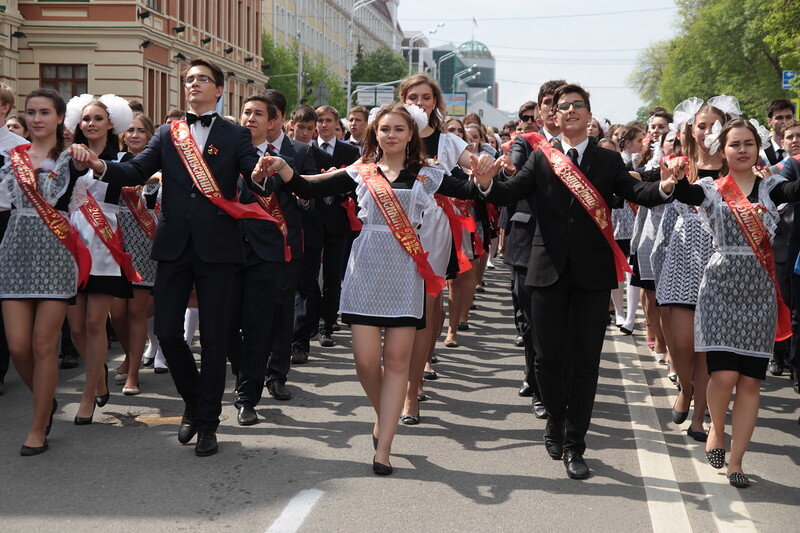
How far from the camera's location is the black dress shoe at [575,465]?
571 centimetres

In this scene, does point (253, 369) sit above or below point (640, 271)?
below

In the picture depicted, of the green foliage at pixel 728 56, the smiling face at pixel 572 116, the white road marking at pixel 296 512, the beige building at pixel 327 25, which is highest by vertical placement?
the beige building at pixel 327 25

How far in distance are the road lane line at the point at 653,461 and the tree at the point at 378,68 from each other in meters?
72.0

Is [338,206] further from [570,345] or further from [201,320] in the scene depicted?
[570,345]

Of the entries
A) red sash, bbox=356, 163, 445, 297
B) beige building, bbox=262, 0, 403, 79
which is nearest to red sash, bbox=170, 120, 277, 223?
red sash, bbox=356, 163, 445, 297

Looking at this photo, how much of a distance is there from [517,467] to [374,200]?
1637 mm

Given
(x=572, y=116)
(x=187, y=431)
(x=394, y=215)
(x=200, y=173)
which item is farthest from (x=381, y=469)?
(x=572, y=116)

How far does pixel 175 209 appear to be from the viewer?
6.05 m

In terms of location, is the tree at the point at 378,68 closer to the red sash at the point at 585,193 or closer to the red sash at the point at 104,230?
the red sash at the point at 104,230

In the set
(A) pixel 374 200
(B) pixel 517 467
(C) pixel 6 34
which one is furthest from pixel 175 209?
(C) pixel 6 34

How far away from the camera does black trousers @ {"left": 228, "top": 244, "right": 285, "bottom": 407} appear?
7035 mm

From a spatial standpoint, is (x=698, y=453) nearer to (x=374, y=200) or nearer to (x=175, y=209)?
(x=374, y=200)

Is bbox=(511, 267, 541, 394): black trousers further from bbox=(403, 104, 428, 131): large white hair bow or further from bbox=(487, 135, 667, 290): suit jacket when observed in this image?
bbox=(403, 104, 428, 131): large white hair bow

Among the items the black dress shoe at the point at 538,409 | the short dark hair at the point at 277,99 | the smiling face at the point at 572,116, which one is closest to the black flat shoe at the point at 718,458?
the black dress shoe at the point at 538,409
